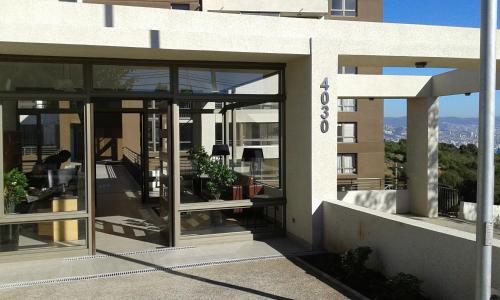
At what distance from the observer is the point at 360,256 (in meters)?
6.57

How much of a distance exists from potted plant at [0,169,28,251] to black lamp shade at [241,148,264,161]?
383cm

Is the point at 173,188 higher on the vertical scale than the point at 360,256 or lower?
higher

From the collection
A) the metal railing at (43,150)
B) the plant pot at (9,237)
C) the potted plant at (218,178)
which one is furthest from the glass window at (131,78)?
the plant pot at (9,237)

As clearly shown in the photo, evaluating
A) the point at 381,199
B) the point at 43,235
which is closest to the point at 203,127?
the point at 43,235

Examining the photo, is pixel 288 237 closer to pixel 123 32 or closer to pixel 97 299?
pixel 97 299

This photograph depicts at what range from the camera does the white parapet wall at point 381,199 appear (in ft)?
42.8

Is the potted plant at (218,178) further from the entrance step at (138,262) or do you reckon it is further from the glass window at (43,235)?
the glass window at (43,235)

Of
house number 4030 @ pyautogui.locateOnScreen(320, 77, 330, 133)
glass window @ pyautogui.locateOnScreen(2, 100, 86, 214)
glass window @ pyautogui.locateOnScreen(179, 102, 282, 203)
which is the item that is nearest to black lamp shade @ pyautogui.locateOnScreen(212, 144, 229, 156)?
glass window @ pyautogui.locateOnScreen(179, 102, 282, 203)

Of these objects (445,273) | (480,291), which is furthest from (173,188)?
(480,291)

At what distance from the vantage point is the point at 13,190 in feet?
25.3

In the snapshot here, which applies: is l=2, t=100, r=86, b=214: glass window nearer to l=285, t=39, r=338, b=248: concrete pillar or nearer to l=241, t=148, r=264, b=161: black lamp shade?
l=241, t=148, r=264, b=161: black lamp shade

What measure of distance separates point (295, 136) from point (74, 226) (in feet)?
13.4

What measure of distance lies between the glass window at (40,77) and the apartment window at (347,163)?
2710 cm

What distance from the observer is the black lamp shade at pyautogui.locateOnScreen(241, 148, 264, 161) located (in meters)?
9.12
